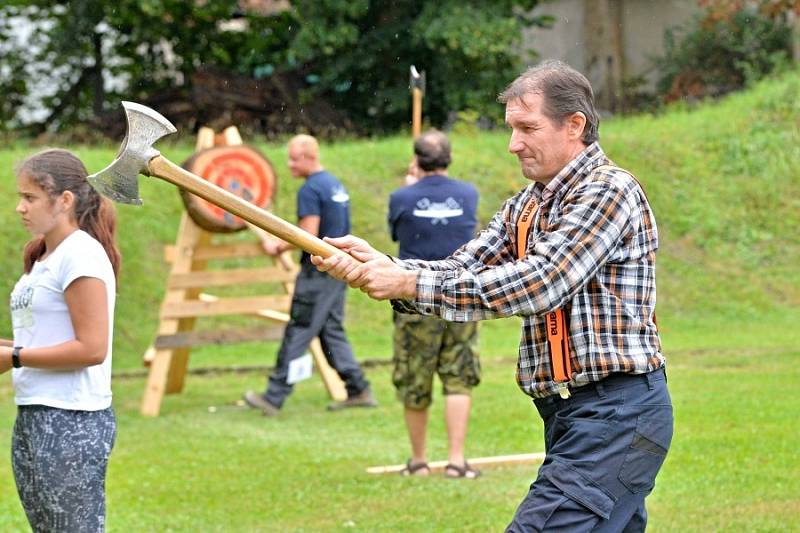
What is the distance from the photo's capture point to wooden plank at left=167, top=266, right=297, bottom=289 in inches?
435

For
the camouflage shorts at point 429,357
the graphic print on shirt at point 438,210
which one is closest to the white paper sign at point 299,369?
the camouflage shorts at point 429,357

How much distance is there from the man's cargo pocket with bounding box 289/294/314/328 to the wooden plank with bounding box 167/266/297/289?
63 centimetres

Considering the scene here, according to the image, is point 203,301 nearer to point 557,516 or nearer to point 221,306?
point 221,306

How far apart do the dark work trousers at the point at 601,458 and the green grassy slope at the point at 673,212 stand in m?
9.92

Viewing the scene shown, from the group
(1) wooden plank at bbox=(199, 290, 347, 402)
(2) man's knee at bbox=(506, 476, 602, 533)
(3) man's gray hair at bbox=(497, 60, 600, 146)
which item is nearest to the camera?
(2) man's knee at bbox=(506, 476, 602, 533)

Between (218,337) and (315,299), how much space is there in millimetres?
1249

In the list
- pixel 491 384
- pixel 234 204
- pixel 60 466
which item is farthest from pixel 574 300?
pixel 491 384

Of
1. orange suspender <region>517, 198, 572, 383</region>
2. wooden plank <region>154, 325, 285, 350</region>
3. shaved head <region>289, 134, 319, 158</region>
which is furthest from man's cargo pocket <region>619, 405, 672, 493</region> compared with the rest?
wooden plank <region>154, 325, 285, 350</region>

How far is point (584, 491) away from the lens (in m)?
3.79

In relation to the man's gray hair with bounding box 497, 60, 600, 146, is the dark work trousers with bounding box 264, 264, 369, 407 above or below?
below

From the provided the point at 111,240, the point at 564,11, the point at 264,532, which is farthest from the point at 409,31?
the point at 111,240

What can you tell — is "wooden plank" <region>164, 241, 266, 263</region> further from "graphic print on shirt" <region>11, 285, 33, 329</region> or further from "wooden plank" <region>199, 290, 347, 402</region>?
"graphic print on shirt" <region>11, 285, 33, 329</region>

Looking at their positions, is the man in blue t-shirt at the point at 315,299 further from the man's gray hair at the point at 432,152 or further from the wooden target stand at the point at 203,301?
Result: the man's gray hair at the point at 432,152

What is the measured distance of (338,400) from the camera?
37.1 feet
